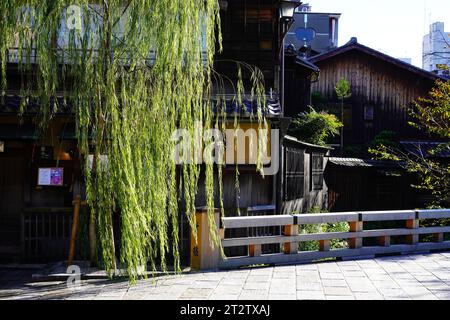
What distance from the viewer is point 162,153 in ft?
24.3

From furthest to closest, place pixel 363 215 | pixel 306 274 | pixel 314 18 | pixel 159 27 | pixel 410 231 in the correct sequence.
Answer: pixel 314 18
pixel 410 231
pixel 363 215
pixel 306 274
pixel 159 27

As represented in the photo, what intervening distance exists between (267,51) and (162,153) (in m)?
7.47

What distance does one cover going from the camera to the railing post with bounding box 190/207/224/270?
9367 millimetres

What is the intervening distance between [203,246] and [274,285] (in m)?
1.62

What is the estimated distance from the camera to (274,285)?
837 cm

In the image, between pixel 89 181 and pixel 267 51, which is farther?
pixel 267 51

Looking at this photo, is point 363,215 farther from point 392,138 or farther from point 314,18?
point 314,18

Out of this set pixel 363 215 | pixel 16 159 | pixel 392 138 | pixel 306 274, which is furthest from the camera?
pixel 392 138

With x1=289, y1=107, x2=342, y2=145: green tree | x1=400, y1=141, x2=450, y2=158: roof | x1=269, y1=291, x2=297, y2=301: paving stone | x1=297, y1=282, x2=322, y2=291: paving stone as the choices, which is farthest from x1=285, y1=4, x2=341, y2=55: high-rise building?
x1=269, y1=291, x2=297, y2=301: paving stone

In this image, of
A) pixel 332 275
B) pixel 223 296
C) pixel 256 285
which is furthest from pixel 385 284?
pixel 223 296

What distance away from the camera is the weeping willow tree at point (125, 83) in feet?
23.3

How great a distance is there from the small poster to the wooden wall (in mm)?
16685

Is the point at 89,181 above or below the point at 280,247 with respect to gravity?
above

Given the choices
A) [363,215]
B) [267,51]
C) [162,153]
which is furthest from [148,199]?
[267,51]
